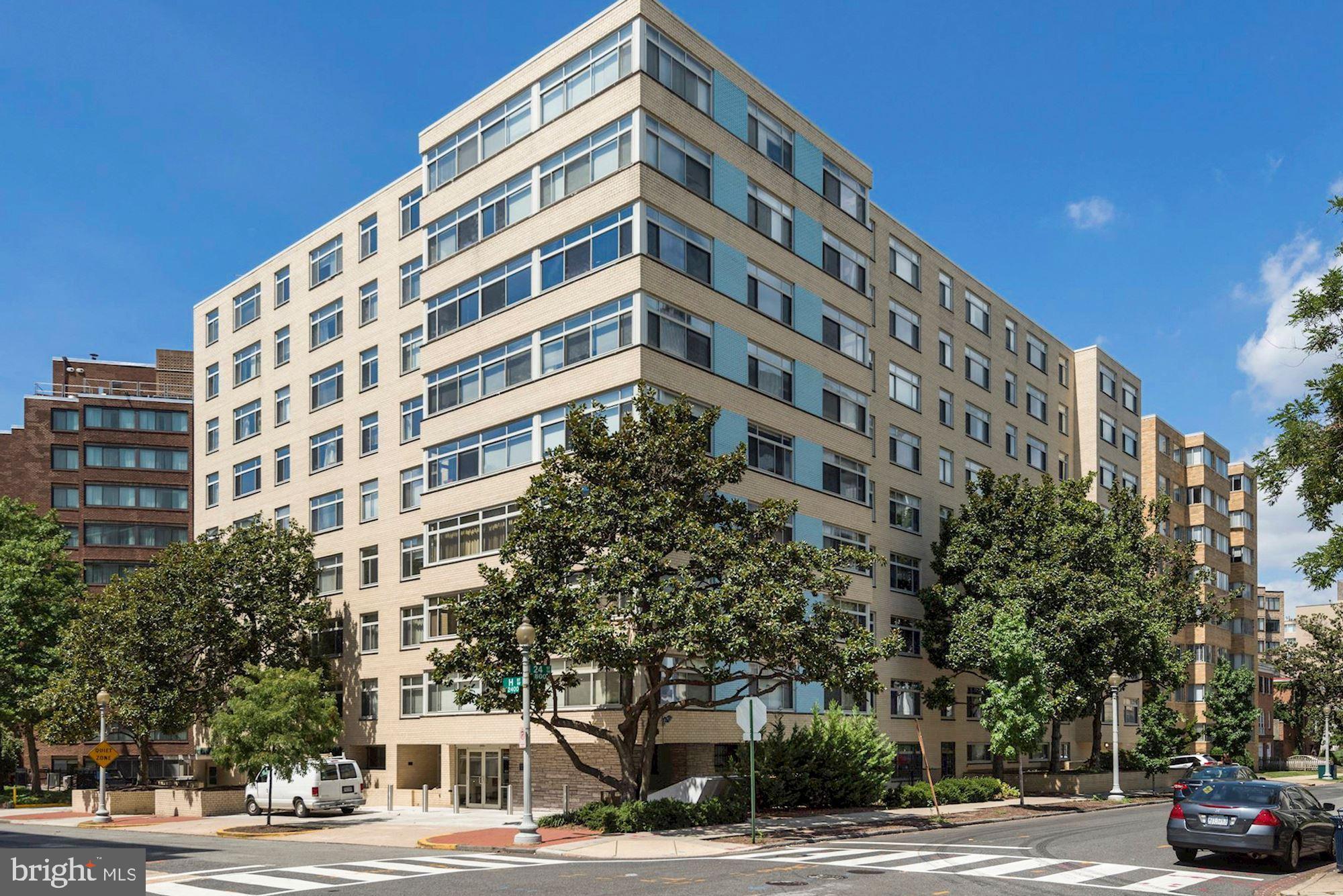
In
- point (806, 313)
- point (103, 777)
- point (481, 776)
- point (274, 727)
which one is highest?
point (806, 313)

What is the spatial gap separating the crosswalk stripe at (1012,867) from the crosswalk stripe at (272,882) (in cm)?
1132

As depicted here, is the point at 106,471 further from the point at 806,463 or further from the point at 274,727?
the point at 806,463

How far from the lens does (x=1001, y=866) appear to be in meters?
23.1

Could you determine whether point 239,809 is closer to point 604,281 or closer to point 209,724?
point 209,724

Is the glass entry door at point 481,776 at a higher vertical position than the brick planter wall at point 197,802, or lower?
higher

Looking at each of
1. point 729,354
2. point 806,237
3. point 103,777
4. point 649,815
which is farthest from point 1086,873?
point 103,777

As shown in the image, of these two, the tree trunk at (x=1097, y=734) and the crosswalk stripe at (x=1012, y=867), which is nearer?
the crosswalk stripe at (x=1012, y=867)

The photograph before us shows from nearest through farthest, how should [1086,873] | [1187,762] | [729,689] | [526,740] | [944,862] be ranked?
[1086,873] → [944,862] → [526,740] → [729,689] → [1187,762]

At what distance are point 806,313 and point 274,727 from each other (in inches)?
892

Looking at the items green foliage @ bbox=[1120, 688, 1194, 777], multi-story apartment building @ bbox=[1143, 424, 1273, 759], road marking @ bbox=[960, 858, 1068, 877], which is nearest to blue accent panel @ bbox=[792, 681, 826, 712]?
road marking @ bbox=[960, 858, 1068, 877]

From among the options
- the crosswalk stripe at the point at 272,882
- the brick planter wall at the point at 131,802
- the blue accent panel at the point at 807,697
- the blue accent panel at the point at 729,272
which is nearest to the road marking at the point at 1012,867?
the crosswalk stripe at the point at 272,882

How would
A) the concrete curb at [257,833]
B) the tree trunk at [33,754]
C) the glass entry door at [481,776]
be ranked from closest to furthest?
the concrete curb at [257,833]
the glass entry door at [481,776]
the tree trunk at [33,754]

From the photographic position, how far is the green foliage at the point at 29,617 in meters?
53.8

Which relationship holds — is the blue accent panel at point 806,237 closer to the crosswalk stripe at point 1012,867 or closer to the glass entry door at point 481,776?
the glass entry door at point 481,776
